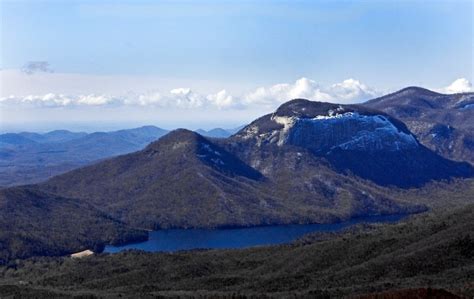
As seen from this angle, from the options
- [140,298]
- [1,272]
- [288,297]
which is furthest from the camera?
[1,272]

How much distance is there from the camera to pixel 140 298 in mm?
112688

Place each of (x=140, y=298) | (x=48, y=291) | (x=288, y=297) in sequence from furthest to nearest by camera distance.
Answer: (x=48, y=291)
(x=140, y=298)
(x=288, y=297)

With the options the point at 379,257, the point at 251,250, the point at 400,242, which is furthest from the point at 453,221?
the point at 251,250

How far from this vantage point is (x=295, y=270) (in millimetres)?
135250

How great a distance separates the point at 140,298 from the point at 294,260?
42243 mm

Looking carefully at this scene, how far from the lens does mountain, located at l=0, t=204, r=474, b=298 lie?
110 metres

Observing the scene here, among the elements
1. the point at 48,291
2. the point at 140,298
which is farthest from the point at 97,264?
the point at 140,298

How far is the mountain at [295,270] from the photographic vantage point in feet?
362

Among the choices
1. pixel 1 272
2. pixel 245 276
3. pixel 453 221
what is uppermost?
pixel 453 221

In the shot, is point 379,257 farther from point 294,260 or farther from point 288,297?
point 288,297

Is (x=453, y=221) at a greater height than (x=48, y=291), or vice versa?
(x=453, y=221)

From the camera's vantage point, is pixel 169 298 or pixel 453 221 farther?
pixel 453 221

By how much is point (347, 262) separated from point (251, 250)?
135ft

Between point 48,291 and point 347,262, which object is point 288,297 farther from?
point 48,291
